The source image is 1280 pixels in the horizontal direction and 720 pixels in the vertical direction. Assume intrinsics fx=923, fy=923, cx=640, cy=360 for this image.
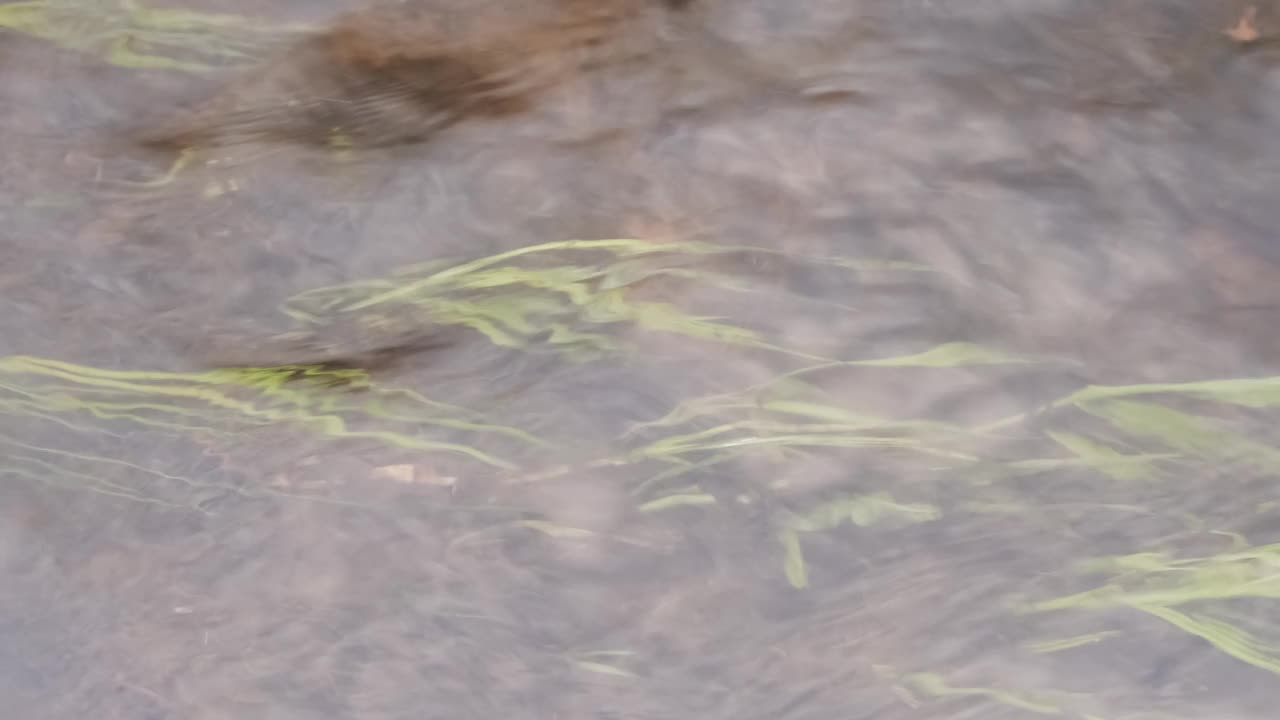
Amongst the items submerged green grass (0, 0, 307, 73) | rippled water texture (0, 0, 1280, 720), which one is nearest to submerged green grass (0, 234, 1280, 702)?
rippled water texture (0, 0, 1280, 720)

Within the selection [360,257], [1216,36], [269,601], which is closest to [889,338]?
[1216,36]

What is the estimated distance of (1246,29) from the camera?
0.57 m

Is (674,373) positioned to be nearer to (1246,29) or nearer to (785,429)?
(785,429)

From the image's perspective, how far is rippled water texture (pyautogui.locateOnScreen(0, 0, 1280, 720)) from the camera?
583 millimetres

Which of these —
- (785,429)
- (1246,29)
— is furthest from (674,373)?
(1246,29)

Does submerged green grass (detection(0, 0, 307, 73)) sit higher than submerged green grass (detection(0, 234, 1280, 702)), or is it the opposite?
submerged green grass (detection(0, 0, 307, 73))

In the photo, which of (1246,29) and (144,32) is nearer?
(1246,29)

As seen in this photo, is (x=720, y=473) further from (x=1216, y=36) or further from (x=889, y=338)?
(x=1216, y=36)

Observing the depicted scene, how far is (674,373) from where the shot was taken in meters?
0.63

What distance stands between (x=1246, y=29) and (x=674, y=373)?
41 centimetres

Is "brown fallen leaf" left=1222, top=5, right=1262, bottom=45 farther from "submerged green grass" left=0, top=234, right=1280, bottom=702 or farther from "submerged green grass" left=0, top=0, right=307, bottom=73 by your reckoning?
"submerged green grass" left=0, top=0, right=307, bottom=73

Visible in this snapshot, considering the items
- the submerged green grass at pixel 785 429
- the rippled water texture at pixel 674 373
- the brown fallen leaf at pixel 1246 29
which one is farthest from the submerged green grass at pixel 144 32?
the brown fallen leaf at pixel 1246 29

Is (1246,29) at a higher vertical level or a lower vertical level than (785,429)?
higher

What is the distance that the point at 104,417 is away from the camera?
71 cm
